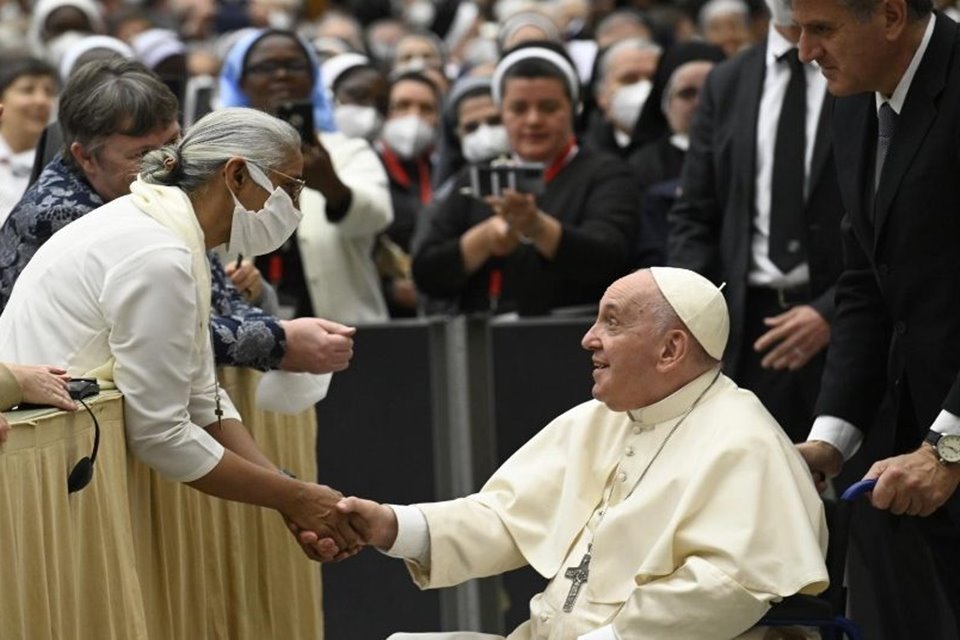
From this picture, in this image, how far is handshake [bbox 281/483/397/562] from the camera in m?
5.14

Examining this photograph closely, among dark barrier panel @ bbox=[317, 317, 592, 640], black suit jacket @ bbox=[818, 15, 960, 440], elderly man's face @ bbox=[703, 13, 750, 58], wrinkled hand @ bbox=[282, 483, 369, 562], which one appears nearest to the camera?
black suit jacket @ bbox=[818, 15, 960, 440]

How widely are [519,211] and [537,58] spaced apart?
1.03 metres

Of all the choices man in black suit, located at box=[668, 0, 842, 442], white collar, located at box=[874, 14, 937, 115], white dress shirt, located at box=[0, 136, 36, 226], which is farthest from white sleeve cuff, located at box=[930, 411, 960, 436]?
white dress shirt, located at box=[0, 136, 36, 226]

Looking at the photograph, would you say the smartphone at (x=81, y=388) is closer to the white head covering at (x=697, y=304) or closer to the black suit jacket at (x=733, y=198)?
the white head covering at (x=697, y=304)

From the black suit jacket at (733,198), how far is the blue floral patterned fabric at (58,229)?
198cm

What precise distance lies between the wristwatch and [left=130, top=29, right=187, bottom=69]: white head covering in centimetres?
676

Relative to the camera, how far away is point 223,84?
27.2 feet

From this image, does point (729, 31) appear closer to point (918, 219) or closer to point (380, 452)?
point (380, 452)

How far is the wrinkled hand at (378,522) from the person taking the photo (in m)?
5.09

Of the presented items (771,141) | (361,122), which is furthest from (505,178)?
(361,122)

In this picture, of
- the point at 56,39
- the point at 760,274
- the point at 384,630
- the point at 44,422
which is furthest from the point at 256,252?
the point at 56,39

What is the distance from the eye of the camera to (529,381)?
7871mm

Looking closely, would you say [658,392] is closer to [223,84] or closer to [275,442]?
[275,442]

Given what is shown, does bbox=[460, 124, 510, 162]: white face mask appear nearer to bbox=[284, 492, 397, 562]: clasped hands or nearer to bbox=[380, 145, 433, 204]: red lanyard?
bbox=[380, 145, 433, 204]: red lanyard
